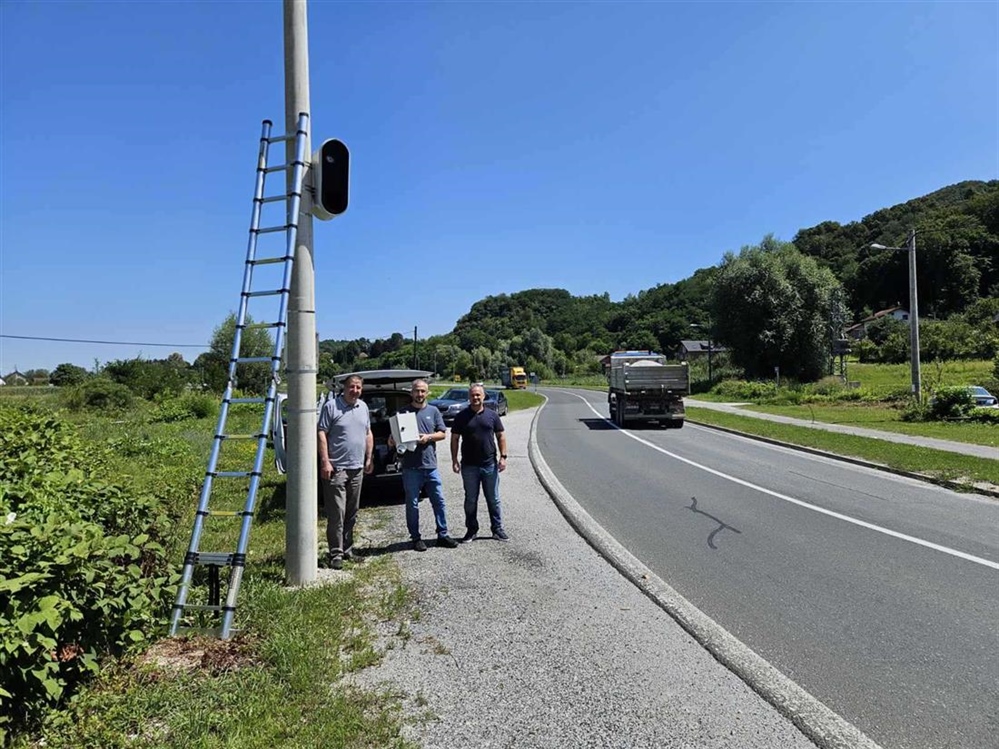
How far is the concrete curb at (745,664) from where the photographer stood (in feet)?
10.6

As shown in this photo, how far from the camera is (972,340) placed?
2229 inches

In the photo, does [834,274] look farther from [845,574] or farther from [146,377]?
[845,574]

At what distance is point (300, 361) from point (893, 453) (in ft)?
47.4

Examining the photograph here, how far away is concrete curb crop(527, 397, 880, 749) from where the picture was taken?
10.6ft

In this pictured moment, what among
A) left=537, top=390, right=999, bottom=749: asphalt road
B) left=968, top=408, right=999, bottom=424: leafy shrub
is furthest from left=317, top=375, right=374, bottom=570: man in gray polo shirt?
left=968, top=408, right=999, bottom=424: leafy shrub

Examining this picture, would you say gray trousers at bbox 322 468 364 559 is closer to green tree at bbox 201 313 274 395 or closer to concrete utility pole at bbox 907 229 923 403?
green tree at bbox 201 313 274 395

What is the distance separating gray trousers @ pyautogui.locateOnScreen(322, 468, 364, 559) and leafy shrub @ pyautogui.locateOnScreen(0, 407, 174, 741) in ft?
5.25

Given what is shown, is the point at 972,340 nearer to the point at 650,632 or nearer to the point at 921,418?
the point at 921,418

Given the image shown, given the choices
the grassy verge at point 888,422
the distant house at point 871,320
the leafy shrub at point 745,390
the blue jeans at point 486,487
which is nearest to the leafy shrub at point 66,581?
the blue jeans at point 486,487

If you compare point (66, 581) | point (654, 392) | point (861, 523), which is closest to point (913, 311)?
point (654, 392)

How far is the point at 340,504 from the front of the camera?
6008 millimetres

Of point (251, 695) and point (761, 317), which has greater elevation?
point (761, 317)

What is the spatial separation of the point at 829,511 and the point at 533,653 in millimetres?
6695

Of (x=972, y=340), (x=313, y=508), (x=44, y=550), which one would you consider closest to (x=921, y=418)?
(x=313, y=508)
